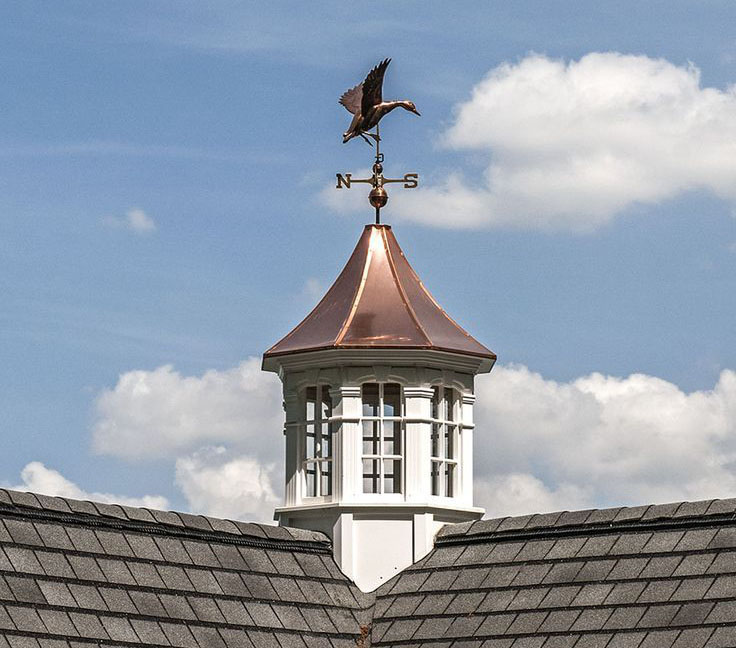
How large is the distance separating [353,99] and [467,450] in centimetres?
594

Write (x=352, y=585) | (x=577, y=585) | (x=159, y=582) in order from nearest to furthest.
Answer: (x=159, y=582) → (x=577, y=585) → (x=352, y=585)

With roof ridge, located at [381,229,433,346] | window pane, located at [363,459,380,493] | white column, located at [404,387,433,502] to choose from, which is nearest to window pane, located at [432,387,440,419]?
white column, located at [404,387,433,502]

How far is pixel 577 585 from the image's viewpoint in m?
28.2

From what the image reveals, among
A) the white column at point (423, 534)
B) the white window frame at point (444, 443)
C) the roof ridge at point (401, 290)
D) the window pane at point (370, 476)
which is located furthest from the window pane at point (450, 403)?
the white column at point (423, 534)

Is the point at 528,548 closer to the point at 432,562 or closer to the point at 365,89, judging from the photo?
the point at 432,562

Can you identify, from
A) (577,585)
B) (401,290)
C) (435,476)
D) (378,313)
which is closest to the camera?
(577,585)

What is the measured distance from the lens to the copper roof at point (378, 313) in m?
32.0

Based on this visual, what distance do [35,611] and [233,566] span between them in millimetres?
4074

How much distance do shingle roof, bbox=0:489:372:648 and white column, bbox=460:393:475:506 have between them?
272 cm

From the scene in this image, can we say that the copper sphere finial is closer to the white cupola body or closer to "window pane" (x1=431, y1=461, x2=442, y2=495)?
the white cupola body

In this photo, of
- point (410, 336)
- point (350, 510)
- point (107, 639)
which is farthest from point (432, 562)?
point (107, 639)

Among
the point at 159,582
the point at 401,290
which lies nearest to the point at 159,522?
the point at 159,582

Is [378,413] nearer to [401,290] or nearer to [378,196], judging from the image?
[401,290]

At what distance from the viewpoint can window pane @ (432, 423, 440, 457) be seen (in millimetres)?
32688
